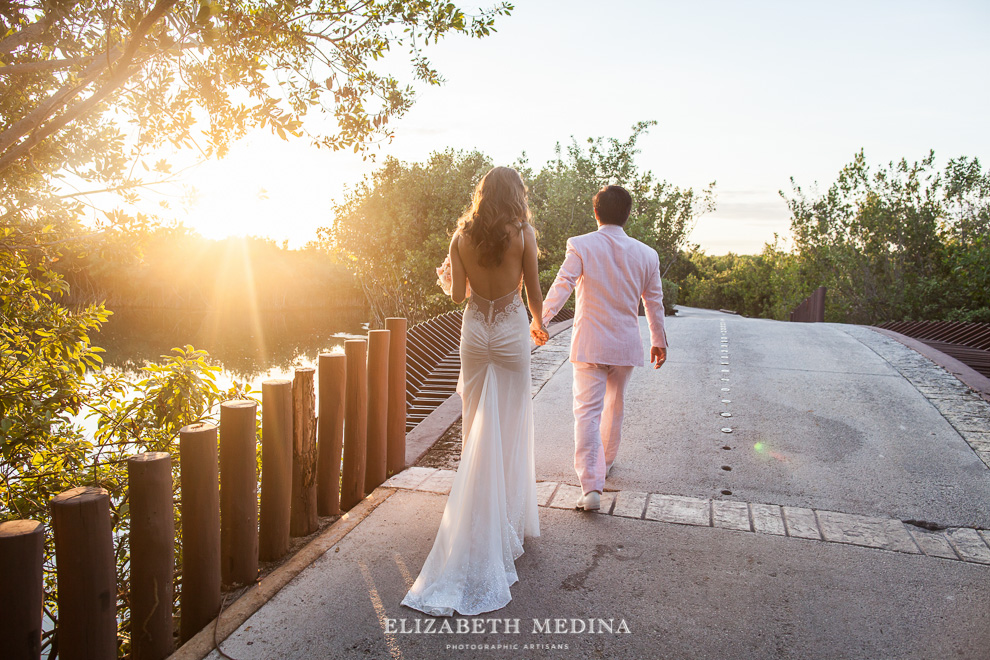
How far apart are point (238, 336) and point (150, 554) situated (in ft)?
107

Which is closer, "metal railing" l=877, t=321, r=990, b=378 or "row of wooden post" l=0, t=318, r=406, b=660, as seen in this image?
"row of wooden post" l=0, t=318, r=406, b=660

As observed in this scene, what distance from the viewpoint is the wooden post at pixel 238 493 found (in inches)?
112

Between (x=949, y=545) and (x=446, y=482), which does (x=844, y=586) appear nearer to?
(x=949, y=545)

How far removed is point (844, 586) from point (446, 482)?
2.39m

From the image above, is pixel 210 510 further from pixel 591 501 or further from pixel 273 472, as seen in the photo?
pixel 591 501

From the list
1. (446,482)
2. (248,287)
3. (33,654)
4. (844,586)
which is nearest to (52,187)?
(446,482)

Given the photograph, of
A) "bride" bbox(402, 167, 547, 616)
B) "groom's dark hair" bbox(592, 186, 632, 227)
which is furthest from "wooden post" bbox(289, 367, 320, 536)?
"groom's dark hair" bbox(592, 186, 632, 227)

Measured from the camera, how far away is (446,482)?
4.18 m

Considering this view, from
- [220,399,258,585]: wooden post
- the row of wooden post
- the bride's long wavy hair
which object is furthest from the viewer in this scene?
the bride's long wavy hair

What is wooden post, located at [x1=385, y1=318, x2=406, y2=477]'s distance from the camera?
171 inches

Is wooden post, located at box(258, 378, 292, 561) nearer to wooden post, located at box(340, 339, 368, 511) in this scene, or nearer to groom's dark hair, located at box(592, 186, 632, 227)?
wooden post, located at box(340, 339, 368, 511)

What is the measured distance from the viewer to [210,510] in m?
2.66

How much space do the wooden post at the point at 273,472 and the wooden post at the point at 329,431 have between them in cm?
45

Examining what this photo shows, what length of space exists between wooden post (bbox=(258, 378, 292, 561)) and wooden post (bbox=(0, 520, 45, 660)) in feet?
3.99
